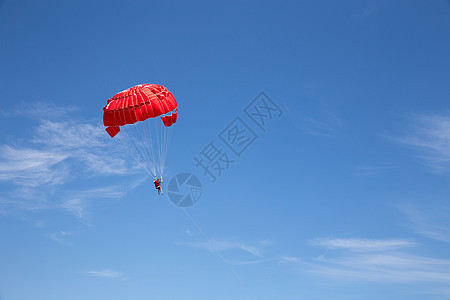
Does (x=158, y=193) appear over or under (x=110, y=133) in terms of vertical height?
under

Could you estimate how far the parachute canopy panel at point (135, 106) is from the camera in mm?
43344

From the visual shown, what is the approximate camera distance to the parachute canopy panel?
142 ft

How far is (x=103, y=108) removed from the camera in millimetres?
44781

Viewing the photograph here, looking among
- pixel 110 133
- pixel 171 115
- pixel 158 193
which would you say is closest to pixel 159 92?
pixel 171 115

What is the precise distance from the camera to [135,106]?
43.3m

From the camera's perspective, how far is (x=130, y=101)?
43.6 meters

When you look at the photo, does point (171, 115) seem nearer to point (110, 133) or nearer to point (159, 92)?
point (159, 92)

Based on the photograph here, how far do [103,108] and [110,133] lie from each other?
255 centimetres

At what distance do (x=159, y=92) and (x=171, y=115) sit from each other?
3.05 metres

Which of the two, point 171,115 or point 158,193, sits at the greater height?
point 171,115

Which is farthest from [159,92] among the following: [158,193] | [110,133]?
[158,193]

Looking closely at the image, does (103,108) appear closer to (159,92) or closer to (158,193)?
(159,92)

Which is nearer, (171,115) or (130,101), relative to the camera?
(130,101)

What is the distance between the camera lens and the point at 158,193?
45.1 meters
